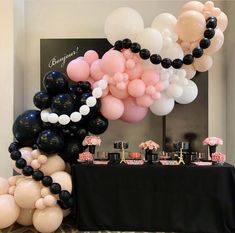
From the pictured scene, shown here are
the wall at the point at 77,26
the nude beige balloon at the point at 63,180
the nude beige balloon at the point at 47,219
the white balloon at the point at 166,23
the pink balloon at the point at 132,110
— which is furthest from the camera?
the wall at the point at 77,26

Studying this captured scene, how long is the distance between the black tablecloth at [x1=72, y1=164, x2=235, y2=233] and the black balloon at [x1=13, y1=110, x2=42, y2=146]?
564mm

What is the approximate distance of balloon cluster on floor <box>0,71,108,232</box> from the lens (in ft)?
7.61

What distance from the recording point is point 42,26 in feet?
11.7

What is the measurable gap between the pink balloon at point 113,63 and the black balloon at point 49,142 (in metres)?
0.86

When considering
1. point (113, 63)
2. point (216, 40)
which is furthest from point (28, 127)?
point (216, 40)

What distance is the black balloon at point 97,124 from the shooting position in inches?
100

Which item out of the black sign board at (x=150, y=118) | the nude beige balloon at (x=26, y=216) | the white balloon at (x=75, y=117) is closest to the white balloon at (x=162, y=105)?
the black sign board at (x=150, y=118)

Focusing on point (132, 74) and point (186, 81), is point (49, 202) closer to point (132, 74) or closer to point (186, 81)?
point (132, 74)

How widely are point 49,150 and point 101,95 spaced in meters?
0.78

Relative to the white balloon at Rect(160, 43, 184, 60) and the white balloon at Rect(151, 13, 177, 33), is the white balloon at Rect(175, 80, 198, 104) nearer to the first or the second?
the white balloon at Rect(160, 43, 184, 60)

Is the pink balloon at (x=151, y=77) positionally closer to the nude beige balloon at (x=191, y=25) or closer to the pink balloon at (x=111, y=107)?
the pink balloon at (x=111, y=107)

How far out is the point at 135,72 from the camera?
2.47 m

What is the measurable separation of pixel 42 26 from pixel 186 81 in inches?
93.0

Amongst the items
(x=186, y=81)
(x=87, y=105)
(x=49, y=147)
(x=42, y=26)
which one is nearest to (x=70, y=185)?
(x=49, y=147)
